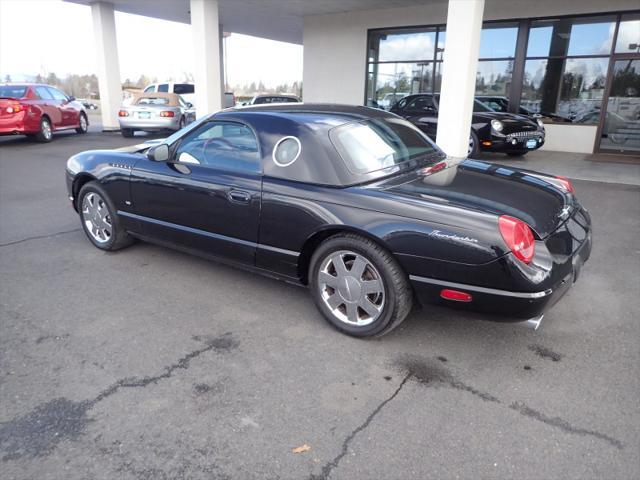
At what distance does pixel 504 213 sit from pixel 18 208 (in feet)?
21.4

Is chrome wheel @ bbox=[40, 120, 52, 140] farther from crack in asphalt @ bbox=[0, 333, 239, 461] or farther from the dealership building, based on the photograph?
crack in asphalt @ bbox=[0, 333, 239, 461]

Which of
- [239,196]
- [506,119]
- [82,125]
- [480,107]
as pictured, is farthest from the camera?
[82,125]

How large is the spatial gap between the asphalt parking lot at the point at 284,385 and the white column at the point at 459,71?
5.25 m

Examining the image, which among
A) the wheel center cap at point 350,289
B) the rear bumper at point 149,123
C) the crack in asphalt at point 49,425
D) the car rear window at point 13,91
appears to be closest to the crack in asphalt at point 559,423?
the wheel center cap at point 350,289

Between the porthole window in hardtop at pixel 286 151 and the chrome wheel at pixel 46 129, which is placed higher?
the porthole window in hardtop at pixel 286 151

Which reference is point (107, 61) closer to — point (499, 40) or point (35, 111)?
point (35, 111)

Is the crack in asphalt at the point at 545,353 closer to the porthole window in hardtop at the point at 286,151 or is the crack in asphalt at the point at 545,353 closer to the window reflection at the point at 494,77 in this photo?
the porthole window in hardtop at the point at 286,151

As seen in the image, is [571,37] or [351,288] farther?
[571,37]

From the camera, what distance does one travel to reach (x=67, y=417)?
99.0 inches

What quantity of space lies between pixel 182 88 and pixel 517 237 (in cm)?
1729

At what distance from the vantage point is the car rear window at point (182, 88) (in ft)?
58.2

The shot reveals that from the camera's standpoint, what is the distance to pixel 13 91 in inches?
524

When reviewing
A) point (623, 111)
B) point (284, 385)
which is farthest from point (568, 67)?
A: point (284, 385)

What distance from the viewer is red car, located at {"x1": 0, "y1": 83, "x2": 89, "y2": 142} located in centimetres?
1262
